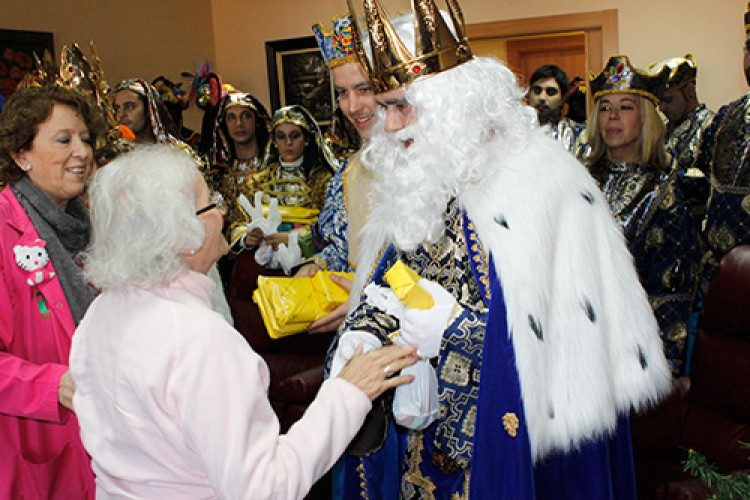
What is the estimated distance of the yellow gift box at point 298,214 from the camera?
5.08 metres

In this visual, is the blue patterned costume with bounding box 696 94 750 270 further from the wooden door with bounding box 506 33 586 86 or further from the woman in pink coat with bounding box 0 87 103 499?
the woman in pink coat with bounding box 0 87 103 499

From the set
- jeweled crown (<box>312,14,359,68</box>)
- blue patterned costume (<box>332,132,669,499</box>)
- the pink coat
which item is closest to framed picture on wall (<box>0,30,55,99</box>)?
jeweled crown (<box>312,14,359,68</box>)

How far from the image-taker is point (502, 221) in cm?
185

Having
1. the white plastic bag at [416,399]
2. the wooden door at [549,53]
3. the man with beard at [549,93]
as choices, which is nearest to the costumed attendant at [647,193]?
the man with beard at [549,93]

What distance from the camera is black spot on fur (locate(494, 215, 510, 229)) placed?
1.84 metres

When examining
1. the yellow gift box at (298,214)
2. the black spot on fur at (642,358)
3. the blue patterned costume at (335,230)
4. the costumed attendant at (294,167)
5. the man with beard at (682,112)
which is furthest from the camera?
the costumed attendant at (294,167)

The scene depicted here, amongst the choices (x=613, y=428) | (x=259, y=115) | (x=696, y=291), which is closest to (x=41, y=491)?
(x=613, y=428)

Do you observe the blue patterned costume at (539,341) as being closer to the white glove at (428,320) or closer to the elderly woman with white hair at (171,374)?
the white glove at (428,320)

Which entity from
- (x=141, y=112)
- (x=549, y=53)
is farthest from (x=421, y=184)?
(x=549, y=53)

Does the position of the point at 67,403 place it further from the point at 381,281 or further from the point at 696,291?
A: the point at 696,291

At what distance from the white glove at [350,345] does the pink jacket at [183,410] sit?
23cm

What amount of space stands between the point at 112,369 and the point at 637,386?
131 cm

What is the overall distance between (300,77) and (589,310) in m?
6.67

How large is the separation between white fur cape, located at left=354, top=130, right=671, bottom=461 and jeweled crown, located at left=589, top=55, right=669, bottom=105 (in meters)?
2.46
